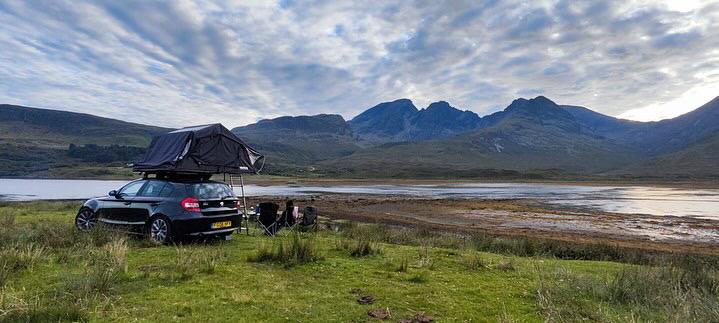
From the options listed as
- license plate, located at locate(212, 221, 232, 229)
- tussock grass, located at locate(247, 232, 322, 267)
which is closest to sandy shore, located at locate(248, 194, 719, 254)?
license plate, located at locate(212, 221, 232, 229)

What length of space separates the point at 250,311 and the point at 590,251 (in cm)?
1443

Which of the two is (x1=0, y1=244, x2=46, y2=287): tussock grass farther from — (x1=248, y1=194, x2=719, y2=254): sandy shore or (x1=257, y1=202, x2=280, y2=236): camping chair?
(x1=248, y1=194, x2=719, y2=254): sandy shore

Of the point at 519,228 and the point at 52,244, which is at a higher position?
the point at 52,244

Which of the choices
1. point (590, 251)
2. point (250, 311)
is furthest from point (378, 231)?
point (250, 311)

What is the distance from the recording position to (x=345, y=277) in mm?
8070

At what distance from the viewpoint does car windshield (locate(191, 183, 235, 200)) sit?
11227mm

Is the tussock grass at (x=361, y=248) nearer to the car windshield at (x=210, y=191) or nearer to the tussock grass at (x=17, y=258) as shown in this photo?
the car windshield at (x=210, y=191)

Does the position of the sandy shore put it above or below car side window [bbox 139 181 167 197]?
below

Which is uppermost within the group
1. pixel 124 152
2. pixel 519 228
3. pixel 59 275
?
pixel 124 152

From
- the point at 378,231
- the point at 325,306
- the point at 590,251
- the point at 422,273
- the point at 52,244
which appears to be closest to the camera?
the point at 325,306

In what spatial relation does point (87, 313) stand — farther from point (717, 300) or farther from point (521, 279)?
point (717, 300)

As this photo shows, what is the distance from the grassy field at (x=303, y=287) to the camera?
18.6 feet

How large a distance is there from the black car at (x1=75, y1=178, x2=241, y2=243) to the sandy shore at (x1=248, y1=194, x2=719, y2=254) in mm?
15141

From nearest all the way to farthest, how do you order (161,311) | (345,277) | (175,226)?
(161,311) < (345,277) < (175,226)
